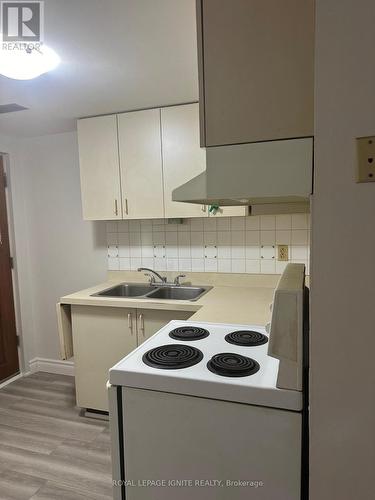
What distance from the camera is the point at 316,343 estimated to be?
31.7 inches

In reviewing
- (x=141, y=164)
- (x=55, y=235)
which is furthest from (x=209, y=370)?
(x=55, y=235)

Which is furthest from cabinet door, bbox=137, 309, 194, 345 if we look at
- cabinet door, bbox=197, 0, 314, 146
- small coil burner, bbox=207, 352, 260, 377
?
cabinet door, bbox=197, 0, 314, 146

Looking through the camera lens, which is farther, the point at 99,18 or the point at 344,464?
the point at 99,18

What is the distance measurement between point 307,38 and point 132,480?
4.55ft

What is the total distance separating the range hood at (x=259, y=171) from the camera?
0.81 meters

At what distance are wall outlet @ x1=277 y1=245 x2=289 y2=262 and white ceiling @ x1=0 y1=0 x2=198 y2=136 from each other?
4.08 feet

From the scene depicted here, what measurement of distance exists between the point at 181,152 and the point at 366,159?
175cm

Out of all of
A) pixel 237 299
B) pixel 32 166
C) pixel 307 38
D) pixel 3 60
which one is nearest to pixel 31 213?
pixel 32 166

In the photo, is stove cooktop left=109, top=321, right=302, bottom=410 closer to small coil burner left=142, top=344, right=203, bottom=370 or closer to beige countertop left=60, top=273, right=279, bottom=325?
small coil burner left=142, top=344, right=203, bottom=370

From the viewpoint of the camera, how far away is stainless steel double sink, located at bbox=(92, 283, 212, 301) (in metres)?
2.59

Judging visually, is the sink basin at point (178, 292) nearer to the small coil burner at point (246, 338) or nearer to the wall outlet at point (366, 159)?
the small coil burner at point (246, 338)

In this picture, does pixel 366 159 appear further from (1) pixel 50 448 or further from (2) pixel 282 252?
(1) pixel 50 448

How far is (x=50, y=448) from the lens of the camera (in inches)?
85.8

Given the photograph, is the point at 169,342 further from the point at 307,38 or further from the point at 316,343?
the point at 307,38
